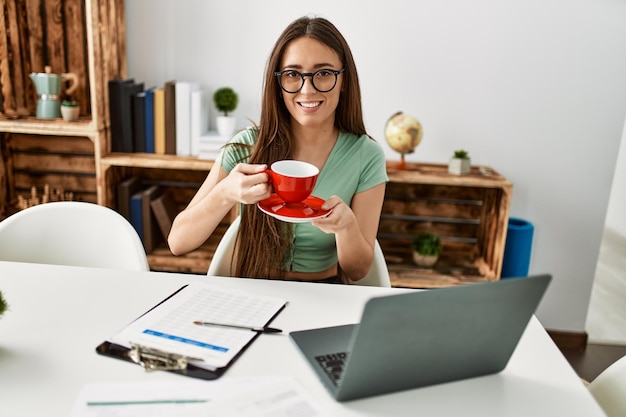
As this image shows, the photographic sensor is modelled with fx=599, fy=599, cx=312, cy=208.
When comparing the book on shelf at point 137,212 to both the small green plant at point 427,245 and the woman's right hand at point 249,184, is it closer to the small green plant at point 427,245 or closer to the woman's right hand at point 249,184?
the small green plant at point 427,245

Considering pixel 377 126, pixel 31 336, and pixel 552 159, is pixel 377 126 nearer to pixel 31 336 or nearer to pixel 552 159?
pixel 552 159

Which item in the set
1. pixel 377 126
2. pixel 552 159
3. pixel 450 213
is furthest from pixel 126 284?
pixel 552 159

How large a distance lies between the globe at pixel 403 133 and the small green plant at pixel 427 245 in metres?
0.41

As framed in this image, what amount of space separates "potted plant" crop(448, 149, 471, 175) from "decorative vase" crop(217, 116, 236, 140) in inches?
36.5

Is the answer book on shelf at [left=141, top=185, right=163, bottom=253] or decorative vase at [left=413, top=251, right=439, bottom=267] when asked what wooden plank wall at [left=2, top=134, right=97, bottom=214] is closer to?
book on shelf at [left=141, top=185, right=163, bottom=253]

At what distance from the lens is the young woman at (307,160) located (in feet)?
5.08

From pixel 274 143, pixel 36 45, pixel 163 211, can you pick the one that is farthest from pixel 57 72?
pixel 274 143

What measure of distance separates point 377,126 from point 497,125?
0.52 metres

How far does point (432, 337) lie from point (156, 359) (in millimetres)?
441

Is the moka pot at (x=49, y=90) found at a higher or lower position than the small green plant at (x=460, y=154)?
higher

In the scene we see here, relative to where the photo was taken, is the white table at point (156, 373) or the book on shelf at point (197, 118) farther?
the book on shelf at point (197, 118)

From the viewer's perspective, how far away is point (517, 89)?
2570mm

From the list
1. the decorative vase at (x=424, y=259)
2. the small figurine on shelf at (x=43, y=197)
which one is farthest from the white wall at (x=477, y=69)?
the small figurine on shelf at (x=43, y=197)

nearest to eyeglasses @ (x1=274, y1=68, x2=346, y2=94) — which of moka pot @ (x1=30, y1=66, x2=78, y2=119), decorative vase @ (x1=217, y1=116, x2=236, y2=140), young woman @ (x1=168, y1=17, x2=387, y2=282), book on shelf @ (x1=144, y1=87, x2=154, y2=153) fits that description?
young woman @ (x1=168, y1=17, x2=387, y2=282)
